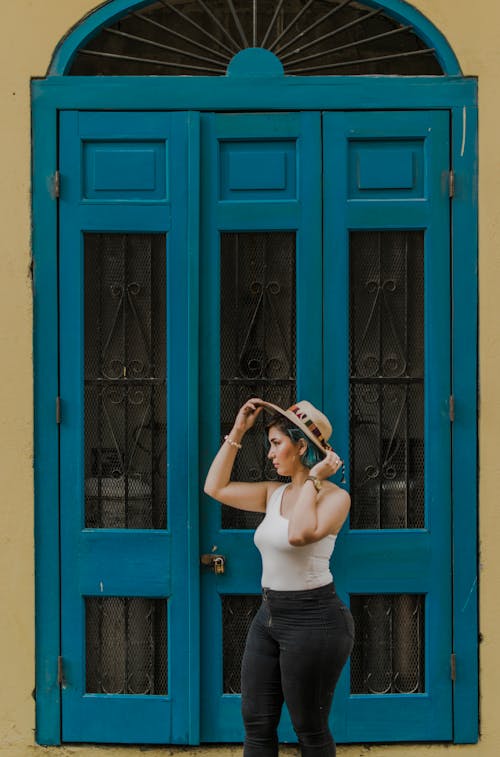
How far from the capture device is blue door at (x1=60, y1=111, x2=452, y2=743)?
453cm

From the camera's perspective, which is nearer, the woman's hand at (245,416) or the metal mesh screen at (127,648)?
the woman's hand at (245,416)

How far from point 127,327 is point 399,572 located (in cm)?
160

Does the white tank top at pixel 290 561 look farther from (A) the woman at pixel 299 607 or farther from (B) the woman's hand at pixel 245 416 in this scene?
(B) the woman's hand at pixel 245 416

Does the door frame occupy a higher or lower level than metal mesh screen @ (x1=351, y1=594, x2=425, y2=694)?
higher

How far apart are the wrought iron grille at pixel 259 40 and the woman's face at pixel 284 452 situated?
1705 millimetres

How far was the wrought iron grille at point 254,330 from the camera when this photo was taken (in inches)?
180

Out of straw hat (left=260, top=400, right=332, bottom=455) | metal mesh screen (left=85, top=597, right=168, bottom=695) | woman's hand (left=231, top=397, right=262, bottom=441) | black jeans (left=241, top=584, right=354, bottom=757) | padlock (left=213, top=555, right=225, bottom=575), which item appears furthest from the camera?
metal mesh screen (left=85, top=597, right=168, bottom=695)

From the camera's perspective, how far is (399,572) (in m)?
4.52

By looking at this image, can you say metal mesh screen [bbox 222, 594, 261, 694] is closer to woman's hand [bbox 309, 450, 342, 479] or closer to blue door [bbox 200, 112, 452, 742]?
blue door [bbox 200, 112, 452, 742]

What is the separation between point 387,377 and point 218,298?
0.82m

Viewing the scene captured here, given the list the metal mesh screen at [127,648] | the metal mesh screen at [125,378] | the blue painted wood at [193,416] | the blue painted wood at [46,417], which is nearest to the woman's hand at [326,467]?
the blue painted wood at [193,416]

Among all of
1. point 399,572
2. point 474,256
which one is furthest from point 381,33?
point 399,572

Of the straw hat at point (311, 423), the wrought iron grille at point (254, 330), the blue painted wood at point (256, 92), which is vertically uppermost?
the blue painted wood at point (256, 92)

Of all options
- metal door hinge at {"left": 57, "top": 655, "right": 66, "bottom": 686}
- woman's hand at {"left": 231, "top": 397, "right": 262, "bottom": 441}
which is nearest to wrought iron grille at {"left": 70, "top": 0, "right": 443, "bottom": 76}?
woman's hand at {"left": 231, "top": 397, "right": 262, "bottom": 441}
